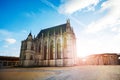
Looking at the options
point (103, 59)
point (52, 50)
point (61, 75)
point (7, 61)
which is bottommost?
point (7, 61)

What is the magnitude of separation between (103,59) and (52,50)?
2807 centimetres

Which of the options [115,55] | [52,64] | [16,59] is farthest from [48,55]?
[115,55]

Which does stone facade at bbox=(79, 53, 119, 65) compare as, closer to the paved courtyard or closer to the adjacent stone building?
the paved courtyard

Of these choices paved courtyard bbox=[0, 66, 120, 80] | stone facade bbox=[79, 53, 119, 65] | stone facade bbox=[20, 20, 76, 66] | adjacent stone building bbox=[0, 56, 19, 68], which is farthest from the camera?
stone facade bbox=[79, 53, 119, 65]

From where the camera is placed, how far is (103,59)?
50156mm

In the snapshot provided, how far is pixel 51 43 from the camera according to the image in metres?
43.1

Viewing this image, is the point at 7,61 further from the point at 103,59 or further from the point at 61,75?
the point at 103,59

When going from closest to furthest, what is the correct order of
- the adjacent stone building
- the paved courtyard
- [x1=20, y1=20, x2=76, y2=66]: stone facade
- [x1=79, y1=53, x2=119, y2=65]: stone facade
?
1. the paved courtyard
2. [x1=20, y1=20, x2=76, y2=66]: stone facade
3. the adjacent stone building
4. [x1=79, y1=53, x2=119, y2=65]: stone facade

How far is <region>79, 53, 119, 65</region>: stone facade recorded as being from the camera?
48281 mm

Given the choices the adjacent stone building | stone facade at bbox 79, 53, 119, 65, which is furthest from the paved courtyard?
stone facade at bbox 79, 53, 119, 65

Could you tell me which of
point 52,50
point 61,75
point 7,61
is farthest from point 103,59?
point 7,61

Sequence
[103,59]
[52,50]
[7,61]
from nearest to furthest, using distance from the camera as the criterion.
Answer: [52,50] < [7,61] < [103,59]

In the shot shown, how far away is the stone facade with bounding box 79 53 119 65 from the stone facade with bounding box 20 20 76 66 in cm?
1575

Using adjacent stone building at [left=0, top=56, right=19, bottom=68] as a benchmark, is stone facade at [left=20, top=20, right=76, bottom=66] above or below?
above
